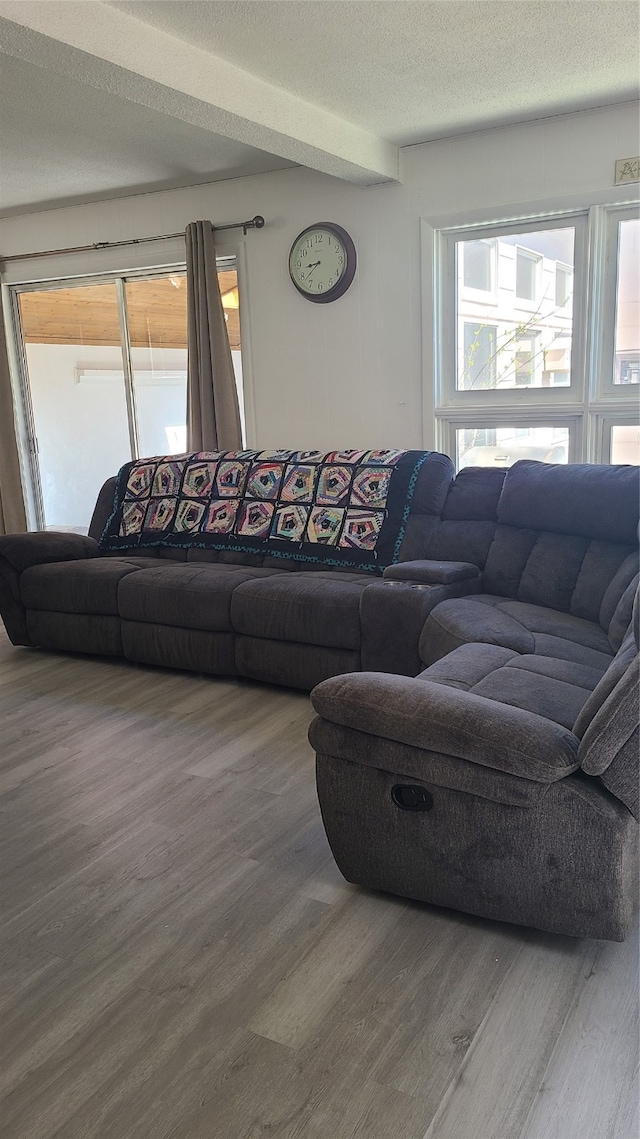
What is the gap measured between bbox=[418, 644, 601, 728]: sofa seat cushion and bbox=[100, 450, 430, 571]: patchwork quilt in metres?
1.31

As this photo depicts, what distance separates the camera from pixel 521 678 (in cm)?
221

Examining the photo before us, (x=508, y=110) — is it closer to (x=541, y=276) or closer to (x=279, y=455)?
(x=541, y=276)

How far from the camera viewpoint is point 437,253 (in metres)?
4.50

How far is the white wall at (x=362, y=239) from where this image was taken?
4.04 metres

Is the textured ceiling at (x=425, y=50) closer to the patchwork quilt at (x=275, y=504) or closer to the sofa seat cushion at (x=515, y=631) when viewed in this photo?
the patchwork quilt at (x=275, y=504)

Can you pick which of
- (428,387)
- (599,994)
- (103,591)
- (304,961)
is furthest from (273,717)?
(428,387)

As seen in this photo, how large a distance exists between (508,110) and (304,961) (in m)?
3.79

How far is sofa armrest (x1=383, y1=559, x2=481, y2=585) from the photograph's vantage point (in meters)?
3.21

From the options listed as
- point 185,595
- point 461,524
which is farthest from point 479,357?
point 185,595

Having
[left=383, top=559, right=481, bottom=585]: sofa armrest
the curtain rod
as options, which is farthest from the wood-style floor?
the curtain rod

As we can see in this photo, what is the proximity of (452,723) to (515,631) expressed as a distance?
101 cm

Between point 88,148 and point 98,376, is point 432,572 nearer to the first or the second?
point 88,148

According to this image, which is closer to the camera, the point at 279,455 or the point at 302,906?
the point at 302,906

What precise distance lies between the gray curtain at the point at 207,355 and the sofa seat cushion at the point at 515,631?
2480mm
